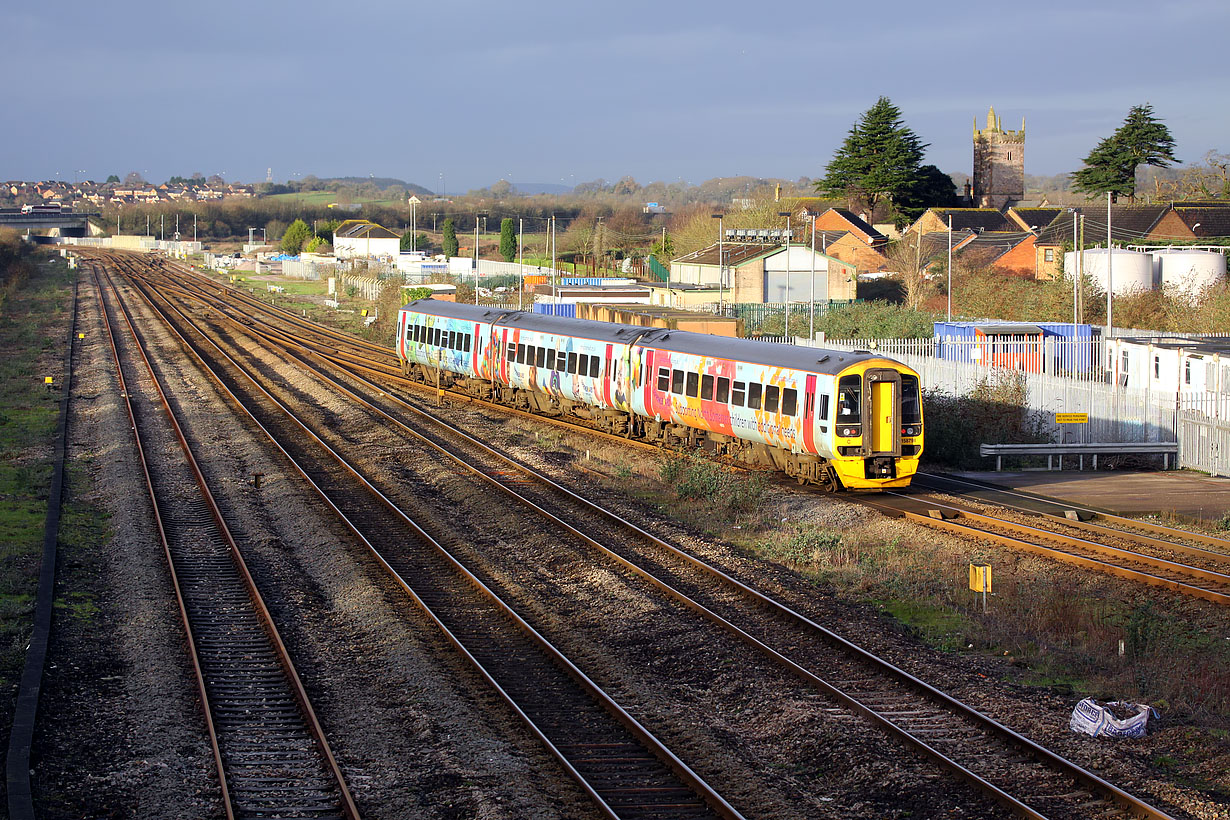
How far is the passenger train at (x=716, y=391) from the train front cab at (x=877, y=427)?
2 cm

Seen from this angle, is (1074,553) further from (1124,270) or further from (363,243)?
(363,243)

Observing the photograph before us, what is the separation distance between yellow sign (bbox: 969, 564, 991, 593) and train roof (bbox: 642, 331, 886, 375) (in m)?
→ 6.37

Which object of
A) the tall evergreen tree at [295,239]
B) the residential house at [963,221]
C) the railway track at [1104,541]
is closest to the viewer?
the railway track at [1104,541]

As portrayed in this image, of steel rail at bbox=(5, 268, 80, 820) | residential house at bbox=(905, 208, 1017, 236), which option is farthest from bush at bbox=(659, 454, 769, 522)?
residential house at bbox=(905, 208, 1017, 236)

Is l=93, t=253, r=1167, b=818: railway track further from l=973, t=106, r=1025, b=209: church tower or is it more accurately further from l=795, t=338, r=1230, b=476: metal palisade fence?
l=973, t=106, r=1025, b=209: church tower

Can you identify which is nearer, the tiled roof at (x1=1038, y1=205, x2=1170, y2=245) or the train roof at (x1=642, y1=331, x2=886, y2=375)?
the train roof at (x1=642, y1=331, x2=886, y2=375)

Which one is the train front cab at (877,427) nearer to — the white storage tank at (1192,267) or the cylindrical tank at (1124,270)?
the cylindrical tank at (1124,270)

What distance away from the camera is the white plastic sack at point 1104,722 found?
10070 millimetres

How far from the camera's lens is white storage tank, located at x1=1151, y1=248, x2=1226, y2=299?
1880 inches

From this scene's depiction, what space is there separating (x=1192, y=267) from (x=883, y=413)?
3515 cm

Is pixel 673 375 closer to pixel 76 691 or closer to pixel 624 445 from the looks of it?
pixel 624 445

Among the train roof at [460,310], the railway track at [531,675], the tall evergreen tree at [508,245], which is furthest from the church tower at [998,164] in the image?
the railway track at [531,675]

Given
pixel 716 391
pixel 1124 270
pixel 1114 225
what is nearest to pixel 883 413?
pixel 716 391

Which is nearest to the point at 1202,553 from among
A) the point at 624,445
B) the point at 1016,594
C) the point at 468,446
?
the point at 1016,594
